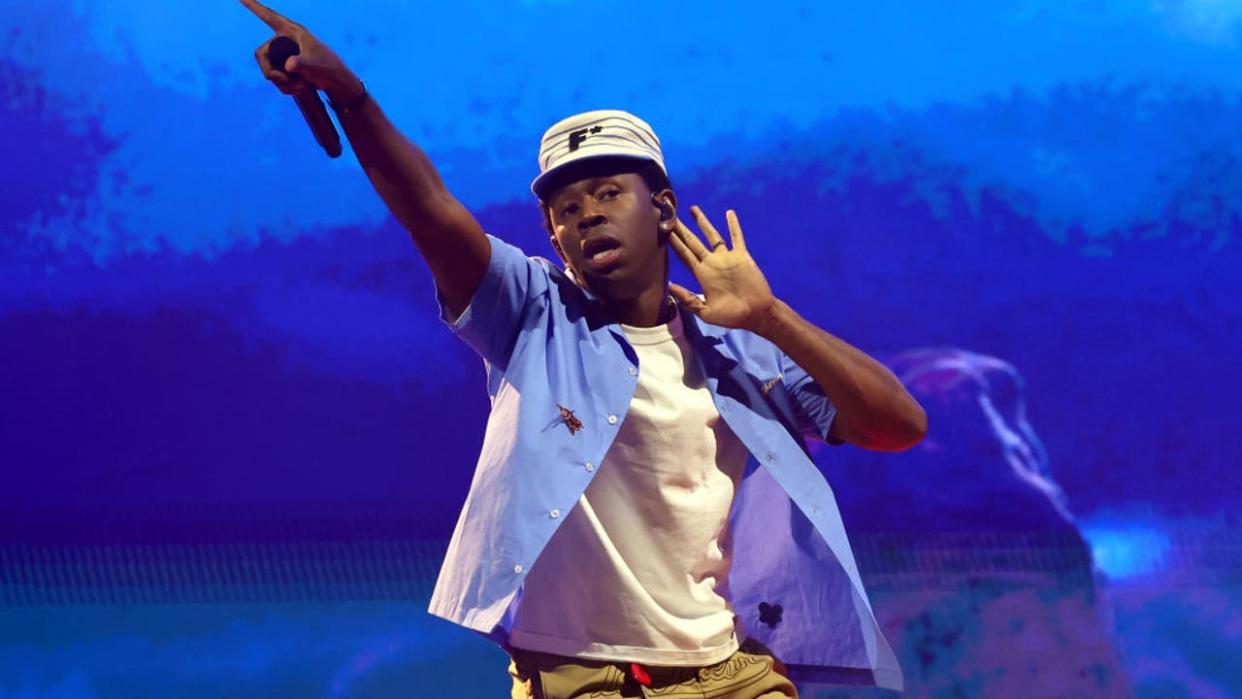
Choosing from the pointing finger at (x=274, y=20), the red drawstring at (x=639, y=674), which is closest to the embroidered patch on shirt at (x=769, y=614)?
the red drawstring at (x=639, y=674)

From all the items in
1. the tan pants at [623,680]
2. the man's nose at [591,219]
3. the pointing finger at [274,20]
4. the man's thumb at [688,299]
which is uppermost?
A: the man's nose at [591,219]

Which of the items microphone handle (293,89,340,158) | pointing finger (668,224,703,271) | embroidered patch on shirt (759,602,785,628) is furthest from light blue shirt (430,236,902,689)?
microphone handle (293,89,340,158)

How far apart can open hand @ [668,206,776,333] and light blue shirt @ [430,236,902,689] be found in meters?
0.09

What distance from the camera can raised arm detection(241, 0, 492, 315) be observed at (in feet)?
4.10

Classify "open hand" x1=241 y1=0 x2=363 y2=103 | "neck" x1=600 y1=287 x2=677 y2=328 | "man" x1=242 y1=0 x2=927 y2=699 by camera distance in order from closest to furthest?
"open hand" x1=241 y1=0 x2=363 y2=103, "man" x1=242 y1=0 x2=927 y2=699, "neck" x1=600 y1=287 x2=677 y2=328

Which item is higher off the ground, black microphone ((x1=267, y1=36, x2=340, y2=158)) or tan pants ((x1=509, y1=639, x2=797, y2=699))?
black microphone ((x1=267, y1=36, x2=340, y2=158))

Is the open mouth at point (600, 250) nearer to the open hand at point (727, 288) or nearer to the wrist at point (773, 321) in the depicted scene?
the open hand at point (727, 288)

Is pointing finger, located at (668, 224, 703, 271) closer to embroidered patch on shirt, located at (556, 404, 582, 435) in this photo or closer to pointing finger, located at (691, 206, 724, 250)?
pointing finger, located at (691, 206, 724, 250)

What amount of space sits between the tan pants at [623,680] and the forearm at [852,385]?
1.03 ft

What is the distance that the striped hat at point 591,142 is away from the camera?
1.57 metres

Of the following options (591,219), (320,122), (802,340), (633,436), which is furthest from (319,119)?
(802,340)

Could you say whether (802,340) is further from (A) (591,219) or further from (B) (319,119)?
(B) (319,119)

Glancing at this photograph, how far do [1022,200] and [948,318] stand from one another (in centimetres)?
27

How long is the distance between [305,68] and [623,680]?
71cm
